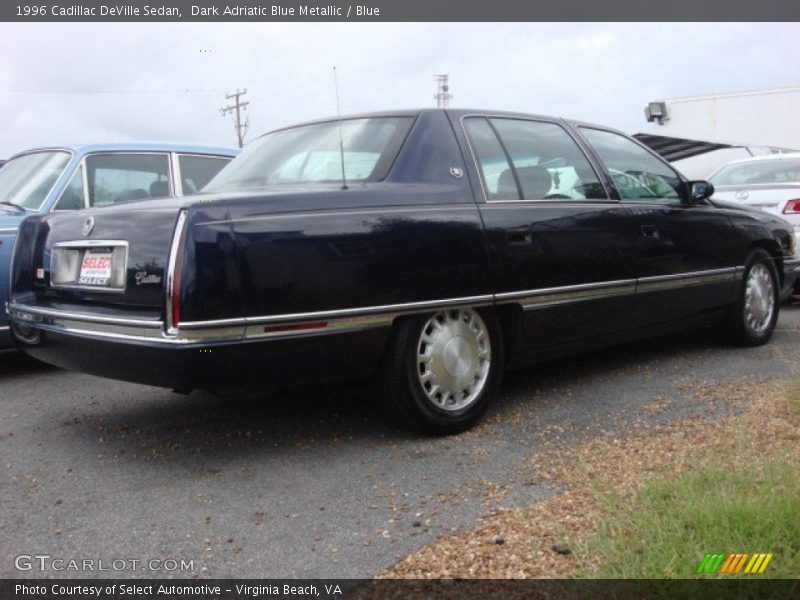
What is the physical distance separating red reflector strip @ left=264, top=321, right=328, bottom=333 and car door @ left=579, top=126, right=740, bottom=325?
2174mm

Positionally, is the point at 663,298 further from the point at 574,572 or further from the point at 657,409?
the point at 574,572

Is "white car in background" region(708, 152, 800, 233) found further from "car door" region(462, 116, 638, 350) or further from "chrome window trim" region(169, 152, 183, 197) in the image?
"chrome window trim" region(169, 152, 183, 197)

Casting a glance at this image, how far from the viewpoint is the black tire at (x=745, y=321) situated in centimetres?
551

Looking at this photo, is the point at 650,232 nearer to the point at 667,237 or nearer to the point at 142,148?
the point at 667,237

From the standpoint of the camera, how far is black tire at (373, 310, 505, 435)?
3561 mm

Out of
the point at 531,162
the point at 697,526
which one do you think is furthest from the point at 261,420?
the point at 697,526

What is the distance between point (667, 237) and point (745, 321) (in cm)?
116

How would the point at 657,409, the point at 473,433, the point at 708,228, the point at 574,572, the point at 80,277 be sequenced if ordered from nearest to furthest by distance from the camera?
the point at 574,572 → the point at 80,277 → the point at 473,433 → the point at 657,409 → the point at 708,228

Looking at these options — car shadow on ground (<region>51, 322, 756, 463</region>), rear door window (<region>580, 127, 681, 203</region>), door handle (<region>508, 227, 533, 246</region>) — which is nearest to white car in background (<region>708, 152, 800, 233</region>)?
rear door window (<region>580, 127, 681, 203</region>)

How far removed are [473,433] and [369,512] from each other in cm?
101

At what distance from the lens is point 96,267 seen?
3.46 meters

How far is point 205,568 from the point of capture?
250 cm

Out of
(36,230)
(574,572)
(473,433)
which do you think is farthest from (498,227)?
(36,230)

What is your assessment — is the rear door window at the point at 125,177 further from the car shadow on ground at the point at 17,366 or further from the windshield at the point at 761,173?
the windshield at the point at 761,173
